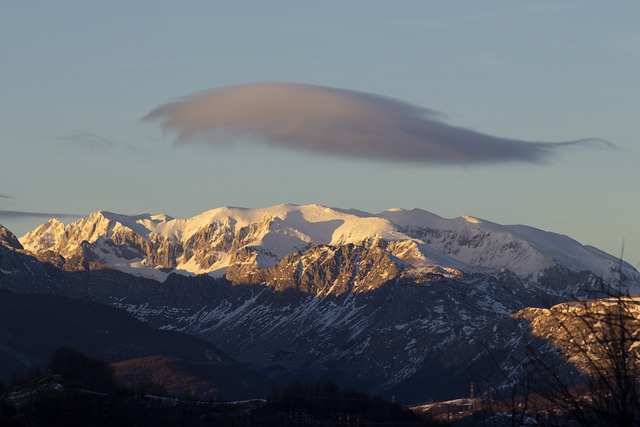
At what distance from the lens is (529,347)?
4344 cm

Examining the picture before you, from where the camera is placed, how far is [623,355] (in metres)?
39.0

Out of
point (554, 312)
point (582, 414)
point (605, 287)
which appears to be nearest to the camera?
point (582, 414)

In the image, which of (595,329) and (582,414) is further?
(595,329)

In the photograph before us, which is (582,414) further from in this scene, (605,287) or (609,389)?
(605,287)

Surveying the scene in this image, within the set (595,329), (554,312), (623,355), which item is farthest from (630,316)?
(554,312)

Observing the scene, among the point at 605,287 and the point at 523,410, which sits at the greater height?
the point at 605,287

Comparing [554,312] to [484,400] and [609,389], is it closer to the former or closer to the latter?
[484,400]

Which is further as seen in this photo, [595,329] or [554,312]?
[554,312]

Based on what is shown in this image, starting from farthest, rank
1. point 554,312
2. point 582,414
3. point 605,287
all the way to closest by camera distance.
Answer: point 554,312
point 605,287
point 582,414

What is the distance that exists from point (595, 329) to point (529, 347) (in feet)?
6.68

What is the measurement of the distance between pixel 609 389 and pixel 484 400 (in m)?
7.73

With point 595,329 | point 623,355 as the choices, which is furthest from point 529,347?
point 623,355

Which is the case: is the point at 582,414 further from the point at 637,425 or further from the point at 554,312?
the point at 554,312

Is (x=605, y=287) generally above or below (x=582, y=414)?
above
